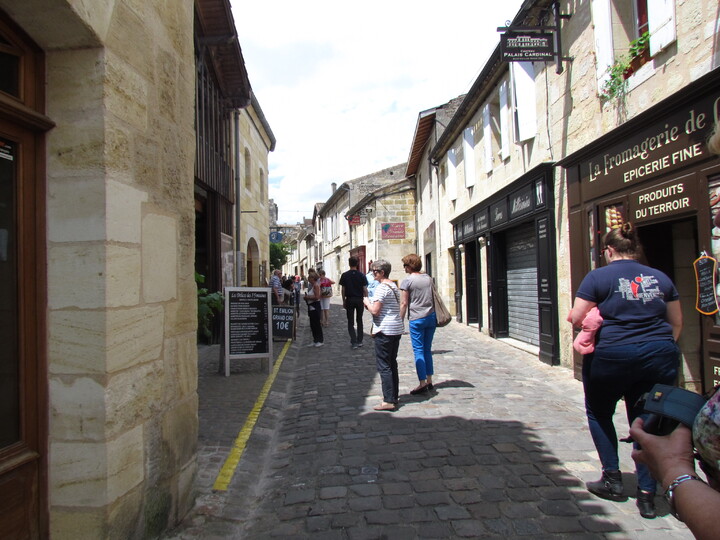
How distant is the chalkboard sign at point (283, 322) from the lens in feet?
30.6

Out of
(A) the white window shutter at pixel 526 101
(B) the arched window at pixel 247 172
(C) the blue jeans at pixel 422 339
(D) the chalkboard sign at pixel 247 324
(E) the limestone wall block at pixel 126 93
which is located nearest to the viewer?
(E) the limestone wall block at pixel 126 93

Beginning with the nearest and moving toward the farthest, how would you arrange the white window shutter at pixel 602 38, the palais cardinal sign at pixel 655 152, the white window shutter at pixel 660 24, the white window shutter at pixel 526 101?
1. the palais cardinal sign at pixel 655 152
2. the white window shutter at pixel 660 24
3. the white window shutter at pixel 602 38
4. the white window shutter at pixel 526 101

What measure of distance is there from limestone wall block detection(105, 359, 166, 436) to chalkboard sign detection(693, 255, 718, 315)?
14.6ft

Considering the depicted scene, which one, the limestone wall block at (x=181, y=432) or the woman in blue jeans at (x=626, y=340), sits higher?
the woman in blue jeans at (x=626, y=340)

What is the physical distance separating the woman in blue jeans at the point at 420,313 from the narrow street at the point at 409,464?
326mm

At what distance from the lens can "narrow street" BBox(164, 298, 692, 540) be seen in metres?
2.96

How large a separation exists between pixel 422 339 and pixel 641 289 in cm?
307

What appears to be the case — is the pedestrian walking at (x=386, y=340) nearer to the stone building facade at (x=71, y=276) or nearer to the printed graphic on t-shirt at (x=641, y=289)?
the printed graphic on t-shirt at (x=641, y=289)

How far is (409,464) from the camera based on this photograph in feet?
12.7

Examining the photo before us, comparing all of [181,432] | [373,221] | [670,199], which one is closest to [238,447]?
[181,432]

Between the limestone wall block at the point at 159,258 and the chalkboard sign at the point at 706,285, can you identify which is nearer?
the limestone wall block at the point at 159,258

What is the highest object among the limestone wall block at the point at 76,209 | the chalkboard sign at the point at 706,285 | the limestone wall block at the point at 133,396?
the limestone wall block at the point at 76,209

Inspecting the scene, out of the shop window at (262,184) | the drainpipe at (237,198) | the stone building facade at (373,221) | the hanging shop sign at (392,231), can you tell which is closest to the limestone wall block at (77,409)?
the drainpipe at (237,198)

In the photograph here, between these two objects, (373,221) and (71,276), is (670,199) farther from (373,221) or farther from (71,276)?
(373,221)
